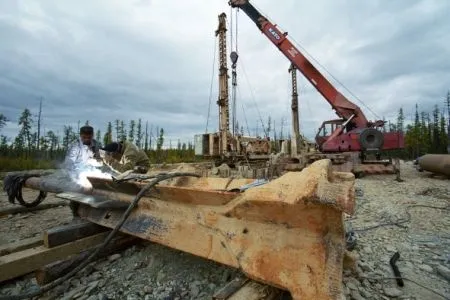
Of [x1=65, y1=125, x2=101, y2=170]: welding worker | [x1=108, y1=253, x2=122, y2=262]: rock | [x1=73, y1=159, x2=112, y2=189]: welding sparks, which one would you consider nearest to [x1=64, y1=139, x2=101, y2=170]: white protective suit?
[x1=65, y1=125, x2=101, y2=170]: welding worker

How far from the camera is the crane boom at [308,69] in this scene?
423 inches

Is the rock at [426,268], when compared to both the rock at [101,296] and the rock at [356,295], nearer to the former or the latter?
the rock at [356,295]

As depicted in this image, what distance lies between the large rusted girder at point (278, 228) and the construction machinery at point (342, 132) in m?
7.23

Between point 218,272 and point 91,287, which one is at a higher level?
point 218,272

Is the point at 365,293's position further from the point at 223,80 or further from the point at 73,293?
the point at 223,80

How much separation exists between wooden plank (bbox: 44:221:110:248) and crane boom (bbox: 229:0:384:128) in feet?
33.6

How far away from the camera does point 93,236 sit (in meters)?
2.86

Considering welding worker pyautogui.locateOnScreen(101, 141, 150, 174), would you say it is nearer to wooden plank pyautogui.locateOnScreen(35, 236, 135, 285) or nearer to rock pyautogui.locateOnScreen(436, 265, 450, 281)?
wooden plank pyautogui.locateOnScreen(35, 236, 135, 285)

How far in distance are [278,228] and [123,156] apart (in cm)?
348

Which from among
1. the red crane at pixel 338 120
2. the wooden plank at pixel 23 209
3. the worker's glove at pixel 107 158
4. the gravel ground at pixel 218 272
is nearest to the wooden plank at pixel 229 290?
the gravel ground at pixel 218 272

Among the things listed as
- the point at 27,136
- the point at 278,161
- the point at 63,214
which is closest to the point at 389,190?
the point at 278,161

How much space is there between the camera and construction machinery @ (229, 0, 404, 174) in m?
8.95

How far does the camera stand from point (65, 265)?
2598 millimetres

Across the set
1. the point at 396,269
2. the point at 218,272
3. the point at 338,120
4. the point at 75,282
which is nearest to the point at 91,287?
the point at 75,282
